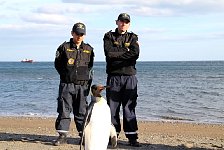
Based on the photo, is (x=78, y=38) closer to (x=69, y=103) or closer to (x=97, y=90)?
(x=69, y=103)

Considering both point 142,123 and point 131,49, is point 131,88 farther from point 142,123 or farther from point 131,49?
point 142,123

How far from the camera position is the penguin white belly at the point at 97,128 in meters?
7.14

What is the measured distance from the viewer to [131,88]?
352 inches

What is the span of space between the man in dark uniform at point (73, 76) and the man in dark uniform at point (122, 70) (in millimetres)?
470

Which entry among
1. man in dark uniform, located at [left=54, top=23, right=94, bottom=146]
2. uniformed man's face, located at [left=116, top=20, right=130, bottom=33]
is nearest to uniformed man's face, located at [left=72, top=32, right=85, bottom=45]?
man in dark uniform, located at [left=54, top=23, right=94, bottom=146]

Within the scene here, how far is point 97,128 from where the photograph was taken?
7.13 m

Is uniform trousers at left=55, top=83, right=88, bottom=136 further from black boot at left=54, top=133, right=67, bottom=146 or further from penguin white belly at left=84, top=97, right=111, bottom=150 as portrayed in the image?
penguin white belly at left=84, top=97, right=111, bottom=150

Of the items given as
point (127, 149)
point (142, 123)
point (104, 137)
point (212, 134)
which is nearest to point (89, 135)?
point (104, 137)

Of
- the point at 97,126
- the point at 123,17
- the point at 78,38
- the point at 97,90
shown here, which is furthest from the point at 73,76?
the point at 97,126

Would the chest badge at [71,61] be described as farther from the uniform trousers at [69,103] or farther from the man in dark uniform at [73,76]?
the uniform trousers at [69,103]

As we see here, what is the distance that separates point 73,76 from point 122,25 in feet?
4.42

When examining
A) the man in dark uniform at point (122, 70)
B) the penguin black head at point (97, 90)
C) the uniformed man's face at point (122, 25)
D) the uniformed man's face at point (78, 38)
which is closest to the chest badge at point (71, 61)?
the uniformed man's face at point (78, 38)

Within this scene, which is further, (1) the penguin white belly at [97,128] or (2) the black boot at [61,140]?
(2) the black boot at [61,140]

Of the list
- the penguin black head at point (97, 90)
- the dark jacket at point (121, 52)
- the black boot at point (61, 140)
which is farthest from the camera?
the black boot at point (61, 140)
